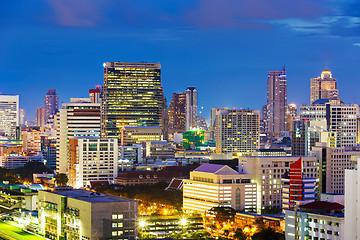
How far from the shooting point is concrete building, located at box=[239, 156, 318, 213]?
100750mm

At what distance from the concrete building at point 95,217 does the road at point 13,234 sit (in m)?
3.53

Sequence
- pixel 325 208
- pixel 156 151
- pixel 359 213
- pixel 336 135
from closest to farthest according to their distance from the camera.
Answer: pixel 359 213 < pixel 325 208 < pixel 336 135 < pixel 156 151

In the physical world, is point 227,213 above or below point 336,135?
below

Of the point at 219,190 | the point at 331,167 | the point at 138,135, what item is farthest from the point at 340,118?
the point at 219,190

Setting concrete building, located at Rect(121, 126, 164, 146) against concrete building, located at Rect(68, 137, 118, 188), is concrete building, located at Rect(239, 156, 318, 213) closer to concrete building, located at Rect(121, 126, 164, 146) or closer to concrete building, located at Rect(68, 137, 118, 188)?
concrete building, located at Rect(68, 137, 118, 188)

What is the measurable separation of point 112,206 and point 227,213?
1842cm

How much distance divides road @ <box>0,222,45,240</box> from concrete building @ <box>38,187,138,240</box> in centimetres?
353

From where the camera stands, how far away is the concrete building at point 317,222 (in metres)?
66.5

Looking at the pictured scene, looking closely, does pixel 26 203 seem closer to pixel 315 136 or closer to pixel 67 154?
pixel 67 154

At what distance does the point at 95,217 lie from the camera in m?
74.4

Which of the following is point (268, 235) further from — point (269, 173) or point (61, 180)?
point (61, 180)

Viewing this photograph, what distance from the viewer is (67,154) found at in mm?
139500

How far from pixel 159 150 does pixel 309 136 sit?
2088 inches

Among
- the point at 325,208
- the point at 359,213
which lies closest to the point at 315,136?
the point at 325,208
